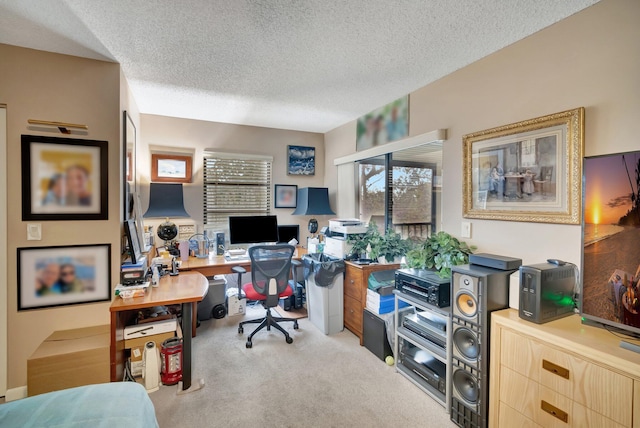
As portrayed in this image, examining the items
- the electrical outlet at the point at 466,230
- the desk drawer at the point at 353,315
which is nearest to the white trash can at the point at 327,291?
the desk drawer at the point at 353,315

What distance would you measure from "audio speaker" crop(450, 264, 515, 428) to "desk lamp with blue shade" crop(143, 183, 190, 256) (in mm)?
3006

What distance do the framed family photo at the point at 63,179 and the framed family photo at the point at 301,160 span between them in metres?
2.46

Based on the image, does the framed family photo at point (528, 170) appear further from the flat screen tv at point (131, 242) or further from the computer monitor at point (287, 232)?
the flat screen tv at point (131, 242)

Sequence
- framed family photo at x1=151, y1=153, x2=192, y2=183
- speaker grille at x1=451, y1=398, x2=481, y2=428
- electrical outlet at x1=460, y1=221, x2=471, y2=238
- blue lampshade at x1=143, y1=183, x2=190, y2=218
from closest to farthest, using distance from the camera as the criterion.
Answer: speaker grille at x1=451, y1=398, x2=481, y2=428, electrical outlet at x1=460, y1=221, x2=471, y2=238, blue lampshade at x1=143, y1=183, x2=190, y2=218, framed family photo at x1=151, y1=153, x2=192, y2=183

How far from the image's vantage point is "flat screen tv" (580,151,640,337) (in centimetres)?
136

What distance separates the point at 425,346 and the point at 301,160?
3.09m

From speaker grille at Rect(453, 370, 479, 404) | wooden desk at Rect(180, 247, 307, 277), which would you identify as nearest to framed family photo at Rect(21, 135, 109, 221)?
wooden desk at Rect(180, 247, 307, 277)

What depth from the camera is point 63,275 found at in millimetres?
2242

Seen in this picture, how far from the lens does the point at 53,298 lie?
2.23 m

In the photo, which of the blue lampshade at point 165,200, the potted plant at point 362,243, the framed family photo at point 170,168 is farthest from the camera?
the framed family photo at point 170,168

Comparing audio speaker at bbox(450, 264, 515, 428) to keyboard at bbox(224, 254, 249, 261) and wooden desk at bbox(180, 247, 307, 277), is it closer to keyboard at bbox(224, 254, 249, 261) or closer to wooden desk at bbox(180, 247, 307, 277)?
wooden desk at bbox(180, 247, 307, 277)

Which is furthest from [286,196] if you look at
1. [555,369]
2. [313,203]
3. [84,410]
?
[555,369]

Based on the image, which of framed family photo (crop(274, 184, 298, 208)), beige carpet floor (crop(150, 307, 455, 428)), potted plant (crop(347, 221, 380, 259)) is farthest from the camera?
framed family photo (crop(274, 184, 298, 208))

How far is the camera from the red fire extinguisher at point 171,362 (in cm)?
230
